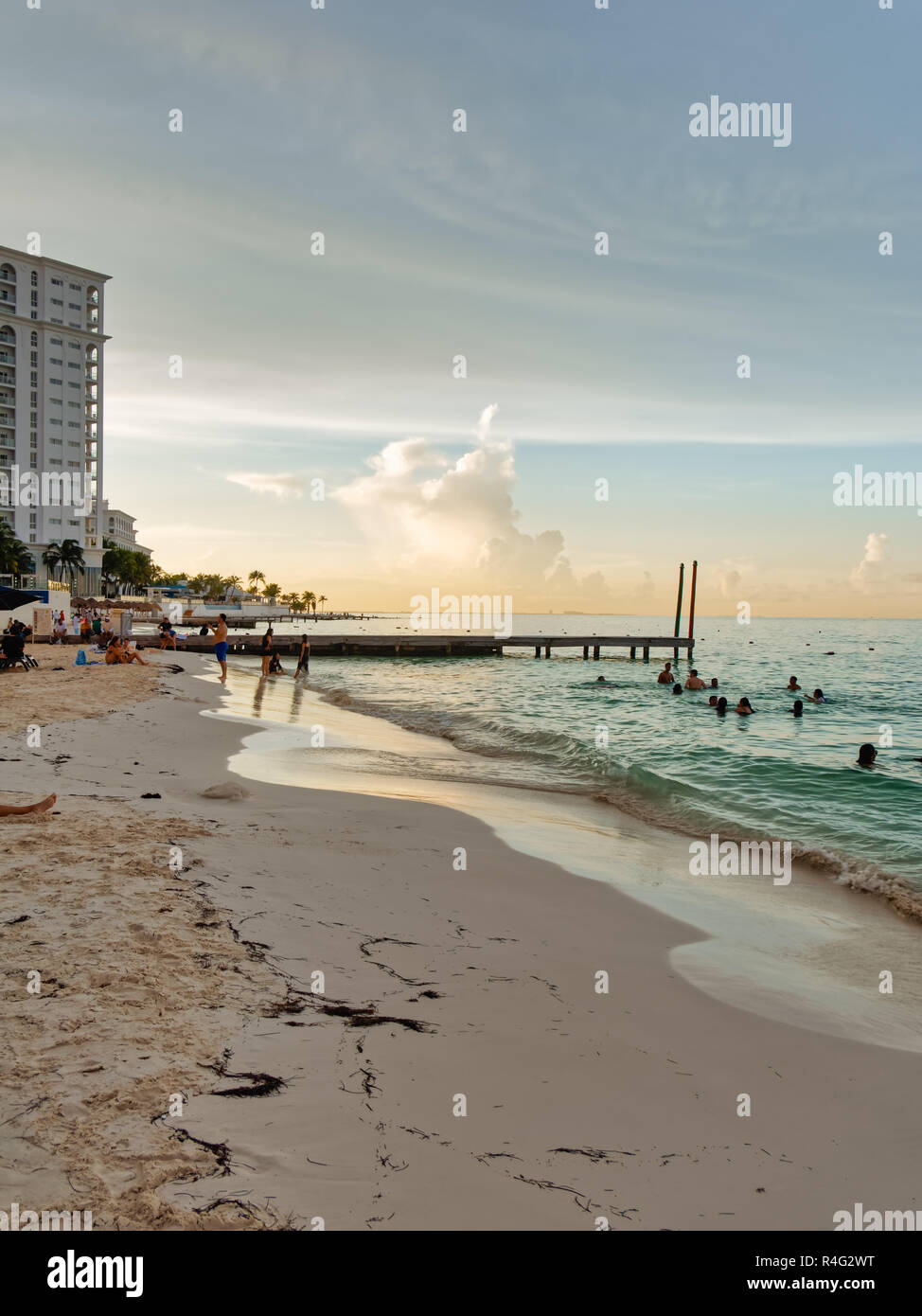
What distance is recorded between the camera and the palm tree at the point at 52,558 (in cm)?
10769

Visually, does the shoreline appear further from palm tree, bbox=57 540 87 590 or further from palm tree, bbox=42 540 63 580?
palm tree, bbox=42 540 63 580

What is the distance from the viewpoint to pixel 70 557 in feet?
354

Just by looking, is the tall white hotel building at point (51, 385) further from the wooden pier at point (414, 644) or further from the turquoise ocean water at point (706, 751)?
the turquoise ocean water at point (706, 751)

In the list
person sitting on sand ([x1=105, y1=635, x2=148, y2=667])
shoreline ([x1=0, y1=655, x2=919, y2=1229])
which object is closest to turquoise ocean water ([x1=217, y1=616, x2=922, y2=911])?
shoreline ([x1=0, y1=655, x2=919, y2=1229])

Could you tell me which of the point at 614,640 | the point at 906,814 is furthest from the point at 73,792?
the point at 614,640

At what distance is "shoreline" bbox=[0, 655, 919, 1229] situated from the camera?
3312mm

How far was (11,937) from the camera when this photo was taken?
5.35 m

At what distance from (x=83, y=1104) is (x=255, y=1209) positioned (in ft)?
Result: 3.53

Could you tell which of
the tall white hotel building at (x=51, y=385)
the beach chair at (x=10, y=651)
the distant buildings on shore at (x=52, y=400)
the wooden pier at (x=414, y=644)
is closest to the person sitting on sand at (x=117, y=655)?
the beach chair at (x=10, y=651)

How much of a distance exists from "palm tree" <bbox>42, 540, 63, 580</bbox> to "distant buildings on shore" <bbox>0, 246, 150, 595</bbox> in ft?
3.08

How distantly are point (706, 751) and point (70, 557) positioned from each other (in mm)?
106271

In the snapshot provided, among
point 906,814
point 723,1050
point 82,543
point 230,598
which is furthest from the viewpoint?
point 230,598
